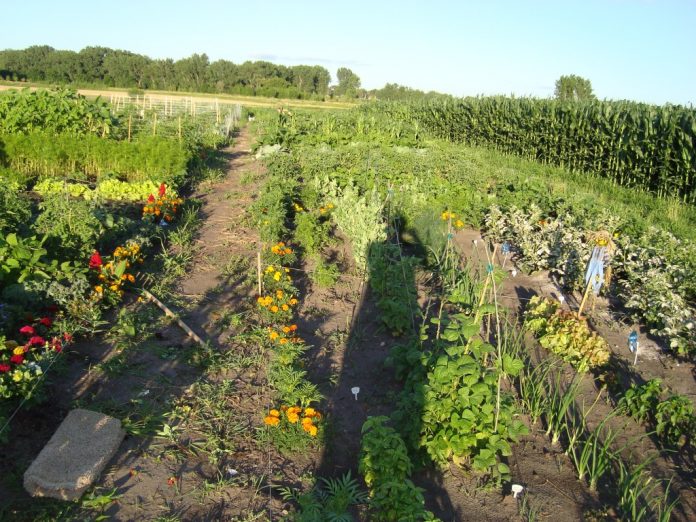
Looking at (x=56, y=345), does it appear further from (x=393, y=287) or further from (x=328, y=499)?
(x=393, y=287)

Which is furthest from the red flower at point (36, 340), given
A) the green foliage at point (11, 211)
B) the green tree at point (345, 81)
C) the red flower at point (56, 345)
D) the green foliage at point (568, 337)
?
the green tree at point (345, 81)

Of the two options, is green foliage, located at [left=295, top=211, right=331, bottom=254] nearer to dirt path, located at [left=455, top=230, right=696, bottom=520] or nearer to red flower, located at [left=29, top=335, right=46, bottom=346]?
dirt path, located at [left=455, top=230, right=696, bottom=520]

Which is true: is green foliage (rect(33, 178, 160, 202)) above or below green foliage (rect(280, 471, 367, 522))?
above

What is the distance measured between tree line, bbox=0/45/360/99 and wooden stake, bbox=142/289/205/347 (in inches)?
2704

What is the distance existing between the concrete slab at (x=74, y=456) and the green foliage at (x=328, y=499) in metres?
1.18

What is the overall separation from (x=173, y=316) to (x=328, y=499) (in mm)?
2734

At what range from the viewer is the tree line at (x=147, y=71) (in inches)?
2933

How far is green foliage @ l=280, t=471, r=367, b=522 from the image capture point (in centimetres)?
288

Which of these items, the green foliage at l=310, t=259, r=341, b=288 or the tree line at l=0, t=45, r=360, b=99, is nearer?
the green foliage at l=310, t=259, r=341, b=288

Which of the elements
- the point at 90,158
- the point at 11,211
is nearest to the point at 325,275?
the point at 11,211

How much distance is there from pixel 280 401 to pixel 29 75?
273 feet

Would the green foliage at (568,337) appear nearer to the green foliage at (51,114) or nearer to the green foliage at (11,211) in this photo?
the green foliage at (11,211)

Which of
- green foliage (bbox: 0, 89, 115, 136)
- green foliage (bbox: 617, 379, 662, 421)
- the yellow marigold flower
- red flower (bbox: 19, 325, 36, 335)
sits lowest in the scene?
the yellow marigold flower

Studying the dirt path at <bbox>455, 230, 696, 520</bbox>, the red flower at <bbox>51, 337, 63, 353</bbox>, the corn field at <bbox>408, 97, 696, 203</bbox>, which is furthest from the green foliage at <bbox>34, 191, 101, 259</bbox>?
the corn field at <bbox>408, 97, 696, 203</bbox>
